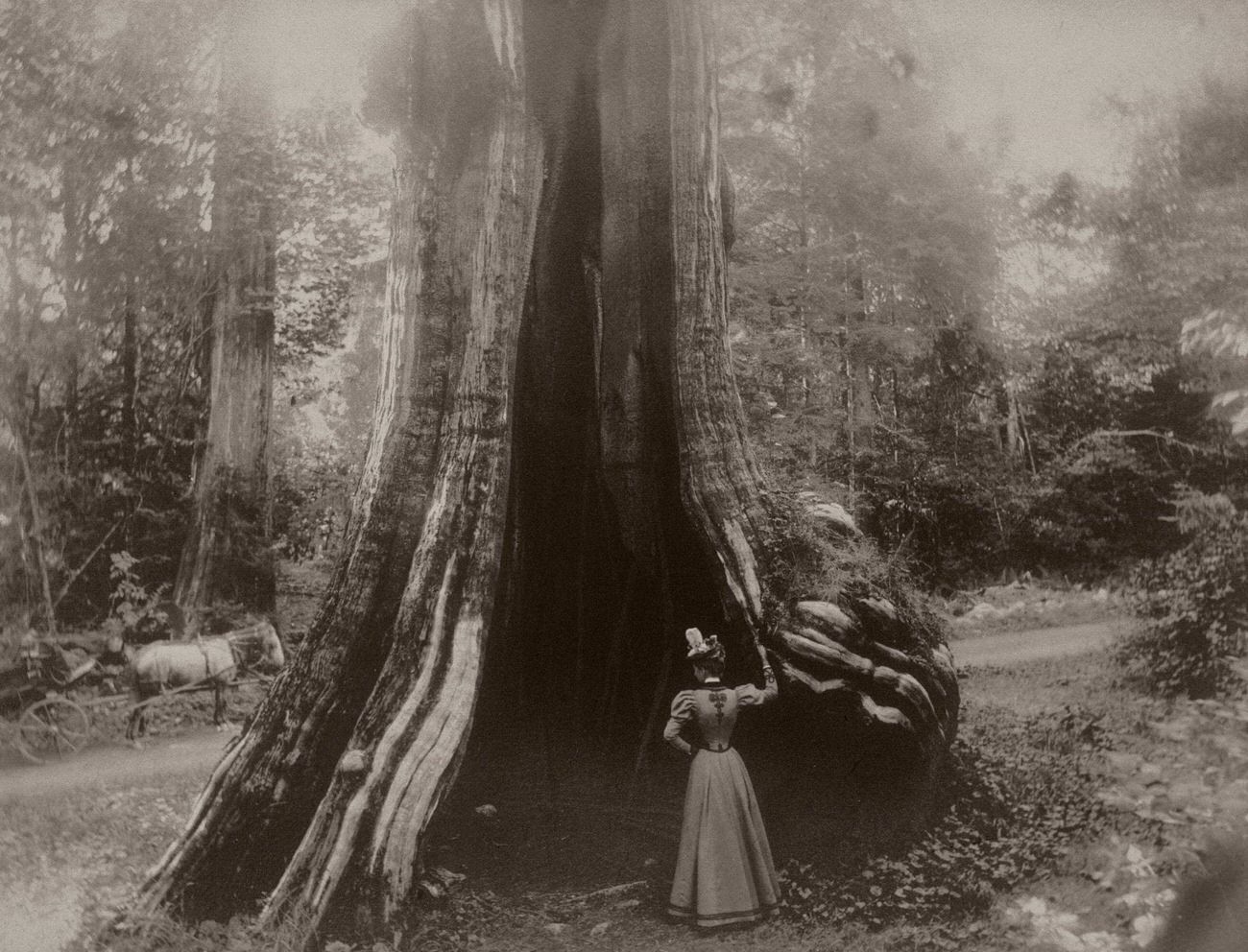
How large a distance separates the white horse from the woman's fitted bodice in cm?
146

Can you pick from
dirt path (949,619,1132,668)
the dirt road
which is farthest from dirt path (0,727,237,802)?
dirt path (949,619,1132,668)

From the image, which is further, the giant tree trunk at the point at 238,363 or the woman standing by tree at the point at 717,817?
the giant tree trunk at the point at 238,363

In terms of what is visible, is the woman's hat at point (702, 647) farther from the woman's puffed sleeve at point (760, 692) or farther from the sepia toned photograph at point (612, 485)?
the woman's puffed sleeve at point (760, 692)

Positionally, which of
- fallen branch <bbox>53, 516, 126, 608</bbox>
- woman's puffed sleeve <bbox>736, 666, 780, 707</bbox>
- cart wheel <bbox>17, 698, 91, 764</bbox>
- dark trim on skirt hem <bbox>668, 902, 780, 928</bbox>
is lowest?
dark trim on skirt hem <bbox>668, 902, 780, 928</bbox>

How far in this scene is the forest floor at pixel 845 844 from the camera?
3.41 metres

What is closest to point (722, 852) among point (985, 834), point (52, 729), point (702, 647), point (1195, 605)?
point (702, 647)

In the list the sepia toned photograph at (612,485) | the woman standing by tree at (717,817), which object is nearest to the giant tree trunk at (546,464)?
the sepia toned photograph at (612,485)

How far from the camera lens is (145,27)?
392 cm

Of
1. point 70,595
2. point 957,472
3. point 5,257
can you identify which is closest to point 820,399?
point 957,472

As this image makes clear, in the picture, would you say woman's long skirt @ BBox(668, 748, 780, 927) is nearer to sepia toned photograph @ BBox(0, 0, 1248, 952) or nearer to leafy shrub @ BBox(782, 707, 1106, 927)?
sepia toned photograph @ BBox(0, 0, 1248, 952)

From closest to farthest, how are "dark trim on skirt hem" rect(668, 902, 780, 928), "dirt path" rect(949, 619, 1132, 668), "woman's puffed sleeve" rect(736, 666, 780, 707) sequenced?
1. "dark trim on skirt hem" rect(668, 902, 780, 928)
2. "woman's puffed sleeve" rect(736, 666, 780, 707)
3. "dirt path" rect(949, 619, 1132, 668)

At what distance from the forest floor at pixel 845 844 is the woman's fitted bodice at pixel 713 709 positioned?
188mm

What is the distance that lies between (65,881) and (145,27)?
3.31 meters

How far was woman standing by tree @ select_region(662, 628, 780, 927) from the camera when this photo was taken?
342 cm
